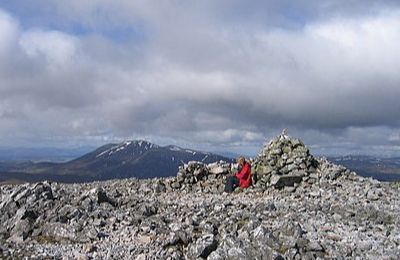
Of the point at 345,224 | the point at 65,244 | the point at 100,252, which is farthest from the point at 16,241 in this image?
the point at 345,224

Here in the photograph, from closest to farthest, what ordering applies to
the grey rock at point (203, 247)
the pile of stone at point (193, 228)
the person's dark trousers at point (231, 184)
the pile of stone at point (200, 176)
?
the grey rock at point (203, 247)
the pile of stone at point (193, 228)
the person's dark trousers at point (231, 184)
the pile of stone at point (200, 176)

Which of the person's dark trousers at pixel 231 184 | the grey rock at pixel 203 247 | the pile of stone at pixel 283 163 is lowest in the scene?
the grey rock at pixel 203 247

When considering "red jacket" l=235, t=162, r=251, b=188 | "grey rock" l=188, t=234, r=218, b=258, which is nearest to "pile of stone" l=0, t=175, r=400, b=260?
"grey rock" l=188, t=234, r=218, b=258

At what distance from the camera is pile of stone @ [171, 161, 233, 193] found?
127 ft

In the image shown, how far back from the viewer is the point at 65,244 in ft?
65.7

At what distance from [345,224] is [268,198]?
9.14 m

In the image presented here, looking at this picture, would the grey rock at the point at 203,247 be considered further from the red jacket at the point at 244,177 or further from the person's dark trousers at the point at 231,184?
the red jacket at the point at 244,177

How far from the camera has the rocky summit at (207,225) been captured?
18641mm

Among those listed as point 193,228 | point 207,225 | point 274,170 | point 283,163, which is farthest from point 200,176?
point 193,228

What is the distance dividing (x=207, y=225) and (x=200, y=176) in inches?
737

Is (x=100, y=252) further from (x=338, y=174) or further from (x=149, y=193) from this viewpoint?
(x=338, y=174)

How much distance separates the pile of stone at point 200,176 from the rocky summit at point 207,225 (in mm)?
3548

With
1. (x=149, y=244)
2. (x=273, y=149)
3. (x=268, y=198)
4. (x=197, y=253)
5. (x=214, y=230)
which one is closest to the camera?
(x=197, y=253)

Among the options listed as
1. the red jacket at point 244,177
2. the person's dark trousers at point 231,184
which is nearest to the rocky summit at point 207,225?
the person's dark trousers at point 231,184
